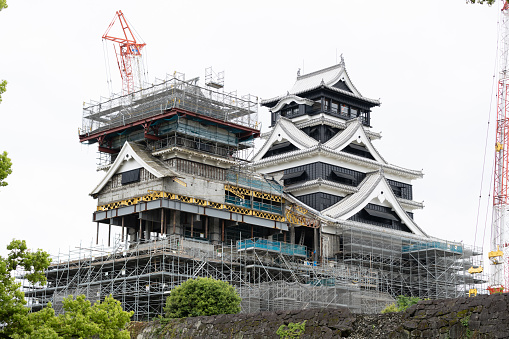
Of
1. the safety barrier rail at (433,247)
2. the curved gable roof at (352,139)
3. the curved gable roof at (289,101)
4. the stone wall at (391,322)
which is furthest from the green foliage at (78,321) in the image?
the curved gable roof at (289,101)

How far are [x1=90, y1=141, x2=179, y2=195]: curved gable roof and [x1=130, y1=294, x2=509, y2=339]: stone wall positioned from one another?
28030mm

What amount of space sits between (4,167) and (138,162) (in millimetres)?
37379

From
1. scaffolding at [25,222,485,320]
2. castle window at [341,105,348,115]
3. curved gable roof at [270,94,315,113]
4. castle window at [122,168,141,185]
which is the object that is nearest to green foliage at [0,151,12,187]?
scaffolding at [25,222,485,320]

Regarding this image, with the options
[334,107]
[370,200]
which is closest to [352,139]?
[334,107]

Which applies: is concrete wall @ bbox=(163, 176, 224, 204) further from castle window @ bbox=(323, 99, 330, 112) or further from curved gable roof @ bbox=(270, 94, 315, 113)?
castle window @ bbox=(323, 99, 330, 112)

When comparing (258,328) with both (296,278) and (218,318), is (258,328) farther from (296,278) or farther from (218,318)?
(296,278)

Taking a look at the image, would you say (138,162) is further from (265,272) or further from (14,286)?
(14,286)

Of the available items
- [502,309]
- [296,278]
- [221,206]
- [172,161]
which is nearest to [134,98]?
[172,161]

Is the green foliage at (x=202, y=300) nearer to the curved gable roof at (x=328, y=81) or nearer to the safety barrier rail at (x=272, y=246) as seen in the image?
the safety barrier rail at (x=272, y=246)

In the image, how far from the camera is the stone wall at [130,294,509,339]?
23.1 meters

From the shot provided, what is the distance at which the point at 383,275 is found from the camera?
7138 centimetres

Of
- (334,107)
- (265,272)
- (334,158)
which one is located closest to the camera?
(265,272)

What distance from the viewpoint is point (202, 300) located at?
156ft

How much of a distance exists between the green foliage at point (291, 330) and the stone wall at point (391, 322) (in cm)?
19
